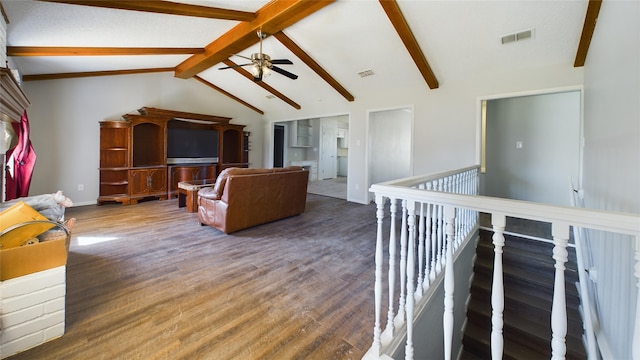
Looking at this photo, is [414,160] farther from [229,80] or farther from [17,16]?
[17,16]

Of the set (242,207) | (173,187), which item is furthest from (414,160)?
(173,187)

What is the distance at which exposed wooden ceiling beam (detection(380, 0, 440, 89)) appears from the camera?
2.86 m

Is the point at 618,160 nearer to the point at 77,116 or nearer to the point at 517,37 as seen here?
the point at 517,37

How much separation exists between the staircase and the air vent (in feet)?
8.22

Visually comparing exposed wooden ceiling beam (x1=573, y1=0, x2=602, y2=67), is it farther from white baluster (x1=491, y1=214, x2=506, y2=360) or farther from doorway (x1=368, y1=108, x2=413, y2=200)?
doorway (x1=368, y1=108, x2=413, y2=200)

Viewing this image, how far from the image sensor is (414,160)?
4.74 metres

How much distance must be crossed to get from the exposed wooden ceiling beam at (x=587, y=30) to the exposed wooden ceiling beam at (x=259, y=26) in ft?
8.41

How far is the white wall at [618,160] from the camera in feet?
4.03

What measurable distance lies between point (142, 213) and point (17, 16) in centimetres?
297

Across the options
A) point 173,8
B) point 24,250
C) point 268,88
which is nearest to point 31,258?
point 24,250

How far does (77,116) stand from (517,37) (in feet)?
23.9

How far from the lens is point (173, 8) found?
2807 millimetres

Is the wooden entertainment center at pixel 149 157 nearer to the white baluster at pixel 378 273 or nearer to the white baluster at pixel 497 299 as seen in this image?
the white baluster at pixel 378 273

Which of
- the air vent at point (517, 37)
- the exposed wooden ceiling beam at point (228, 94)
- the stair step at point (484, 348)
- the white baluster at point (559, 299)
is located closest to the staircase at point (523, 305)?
the stair step at point (484, 348)
